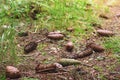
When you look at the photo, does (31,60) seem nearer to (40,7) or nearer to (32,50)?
(32,50)

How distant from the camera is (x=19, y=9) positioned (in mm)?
2373

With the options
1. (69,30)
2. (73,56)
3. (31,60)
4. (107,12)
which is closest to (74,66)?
(73,56)

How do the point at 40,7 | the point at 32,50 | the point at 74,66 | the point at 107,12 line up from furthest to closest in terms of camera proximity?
the point at 107,12
the point at 40,7
the point at 32,50
the point at 74,66

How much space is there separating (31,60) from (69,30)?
0.54 meters

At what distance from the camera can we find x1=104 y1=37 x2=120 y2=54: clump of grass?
2.27 metres

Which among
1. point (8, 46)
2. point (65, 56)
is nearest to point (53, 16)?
point (65, 56)

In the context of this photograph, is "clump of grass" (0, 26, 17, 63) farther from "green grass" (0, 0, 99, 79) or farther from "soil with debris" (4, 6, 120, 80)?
"green grass" (0, 0, 99, 79)

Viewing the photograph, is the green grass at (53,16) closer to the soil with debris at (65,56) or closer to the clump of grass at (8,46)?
the soil with debris at (65,56)

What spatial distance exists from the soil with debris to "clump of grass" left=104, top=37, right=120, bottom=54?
50 mm

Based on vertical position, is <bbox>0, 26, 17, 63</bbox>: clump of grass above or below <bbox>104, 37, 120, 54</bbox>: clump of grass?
above

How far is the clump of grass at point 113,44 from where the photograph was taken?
2273mm

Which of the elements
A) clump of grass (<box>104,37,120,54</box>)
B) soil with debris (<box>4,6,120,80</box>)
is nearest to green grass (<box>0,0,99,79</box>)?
soil with debris (<box>4,6,120,80</box>)

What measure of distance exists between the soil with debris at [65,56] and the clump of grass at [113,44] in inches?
2.0

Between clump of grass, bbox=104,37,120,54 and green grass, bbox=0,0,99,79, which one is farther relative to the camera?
green grass, bbox=0,0,99,79
